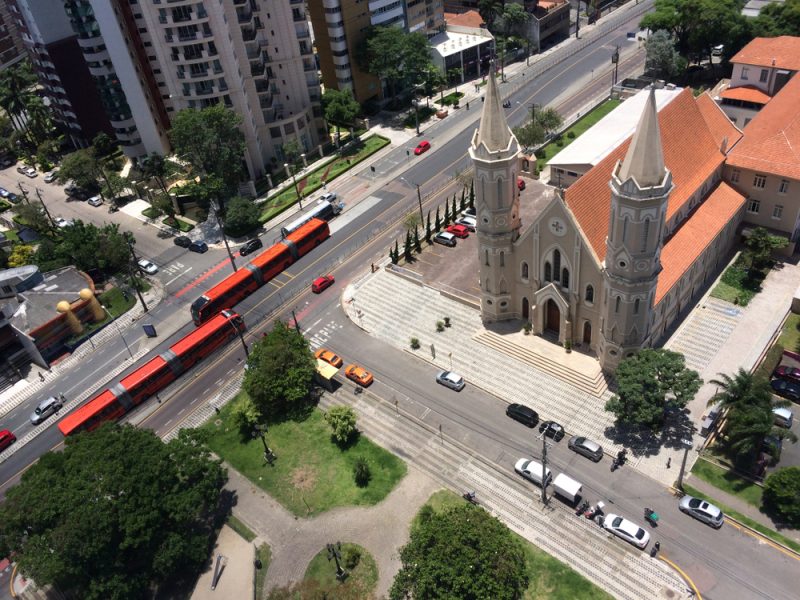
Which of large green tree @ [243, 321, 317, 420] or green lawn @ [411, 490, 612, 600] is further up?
large green tree @ [243, 321, 317, 420]

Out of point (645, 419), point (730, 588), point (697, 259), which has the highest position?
point (697, 259)

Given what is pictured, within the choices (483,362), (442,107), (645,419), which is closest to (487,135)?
(483,362)

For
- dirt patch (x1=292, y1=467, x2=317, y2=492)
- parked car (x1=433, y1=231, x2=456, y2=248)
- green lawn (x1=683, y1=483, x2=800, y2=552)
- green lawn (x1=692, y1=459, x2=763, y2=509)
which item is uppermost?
parked car (x1=433, y1=231, x2=456, y2=248)

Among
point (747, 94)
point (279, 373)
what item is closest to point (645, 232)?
point (279, 373)

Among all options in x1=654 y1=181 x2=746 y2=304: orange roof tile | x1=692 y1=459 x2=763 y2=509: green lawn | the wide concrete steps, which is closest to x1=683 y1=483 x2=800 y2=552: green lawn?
x1=692 y1=459 x2=763 y2=509: green lawn

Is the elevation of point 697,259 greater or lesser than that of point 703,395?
greater

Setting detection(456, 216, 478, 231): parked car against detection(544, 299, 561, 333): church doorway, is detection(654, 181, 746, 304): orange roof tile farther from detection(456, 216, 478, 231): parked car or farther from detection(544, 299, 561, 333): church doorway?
detection(456, 216, 478, 231): parked car

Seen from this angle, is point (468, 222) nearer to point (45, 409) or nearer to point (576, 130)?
point (576, 130)

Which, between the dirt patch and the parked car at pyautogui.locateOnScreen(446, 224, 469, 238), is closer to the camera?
the dirt patch

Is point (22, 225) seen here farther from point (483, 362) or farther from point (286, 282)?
point (483, 362)
